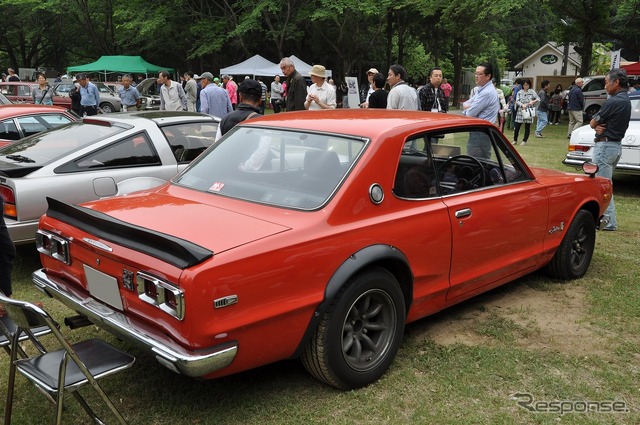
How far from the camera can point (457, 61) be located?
117 feet

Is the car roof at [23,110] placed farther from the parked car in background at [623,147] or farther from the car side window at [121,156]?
the parked car in background at [623,147]

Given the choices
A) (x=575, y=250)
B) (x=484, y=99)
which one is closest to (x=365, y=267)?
(x=575, y=250)

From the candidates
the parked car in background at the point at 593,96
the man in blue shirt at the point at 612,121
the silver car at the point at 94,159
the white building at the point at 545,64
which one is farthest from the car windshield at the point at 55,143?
the white building at the point at 545,64

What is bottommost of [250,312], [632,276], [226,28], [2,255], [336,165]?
[632,276]

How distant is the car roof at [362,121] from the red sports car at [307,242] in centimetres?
2

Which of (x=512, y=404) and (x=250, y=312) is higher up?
(x=250, y=312)

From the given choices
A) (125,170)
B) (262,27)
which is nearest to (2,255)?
(125,170)

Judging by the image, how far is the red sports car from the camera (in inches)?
109

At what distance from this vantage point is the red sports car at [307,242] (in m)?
2.76

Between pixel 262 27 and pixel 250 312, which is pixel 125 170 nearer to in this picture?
pixel 250 312

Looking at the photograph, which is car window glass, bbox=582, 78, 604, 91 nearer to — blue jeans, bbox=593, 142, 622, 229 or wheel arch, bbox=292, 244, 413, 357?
blue jeans, bbox=593, 142, 622, 229

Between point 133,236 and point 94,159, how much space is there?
9.37 feet

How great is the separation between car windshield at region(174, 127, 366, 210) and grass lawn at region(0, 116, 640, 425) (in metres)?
1.09

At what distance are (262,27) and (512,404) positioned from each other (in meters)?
33.3
